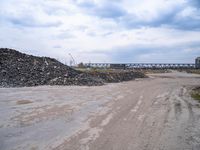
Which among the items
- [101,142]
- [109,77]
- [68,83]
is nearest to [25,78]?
[68,83]

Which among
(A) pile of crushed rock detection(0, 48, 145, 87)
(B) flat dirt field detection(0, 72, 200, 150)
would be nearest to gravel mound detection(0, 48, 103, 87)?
(A) pile of crushed rock detection(0, 48, 145, 87)

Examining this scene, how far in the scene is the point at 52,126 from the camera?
438 inches

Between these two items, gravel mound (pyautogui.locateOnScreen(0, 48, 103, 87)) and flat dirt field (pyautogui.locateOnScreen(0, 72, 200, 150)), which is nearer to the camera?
flat dirt field (pyautogui.locateOnScreen(0, 72, 200, 150))

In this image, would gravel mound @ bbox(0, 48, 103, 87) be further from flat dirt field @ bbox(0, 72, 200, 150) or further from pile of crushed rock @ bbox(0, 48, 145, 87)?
flat dirt field @ bbox(0, 72, 200, 150)

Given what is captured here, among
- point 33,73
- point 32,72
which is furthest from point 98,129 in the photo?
point 32,72

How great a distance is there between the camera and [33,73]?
119 ft

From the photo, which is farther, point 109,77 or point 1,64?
point 109,77

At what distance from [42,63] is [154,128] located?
32391 millimetres

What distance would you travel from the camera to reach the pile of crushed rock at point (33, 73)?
109 ft

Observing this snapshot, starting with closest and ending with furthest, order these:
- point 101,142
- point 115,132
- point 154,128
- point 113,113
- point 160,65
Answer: point 101,142, point 115,132, point 154,128, point 113,113, point 160,65

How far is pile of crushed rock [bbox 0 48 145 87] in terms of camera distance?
33.1 meters

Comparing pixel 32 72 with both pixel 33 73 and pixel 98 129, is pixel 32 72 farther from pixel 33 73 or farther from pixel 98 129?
pixel 98 129

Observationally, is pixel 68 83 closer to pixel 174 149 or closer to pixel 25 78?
pixel 25 78

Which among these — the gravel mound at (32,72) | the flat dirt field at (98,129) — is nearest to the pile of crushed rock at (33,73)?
the gravel mound at (32,72)
